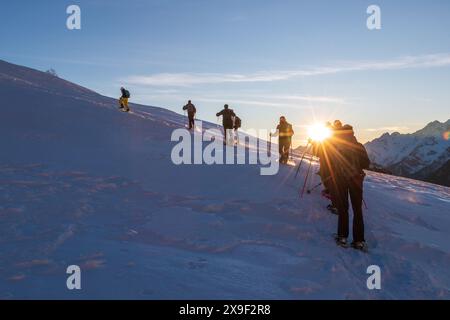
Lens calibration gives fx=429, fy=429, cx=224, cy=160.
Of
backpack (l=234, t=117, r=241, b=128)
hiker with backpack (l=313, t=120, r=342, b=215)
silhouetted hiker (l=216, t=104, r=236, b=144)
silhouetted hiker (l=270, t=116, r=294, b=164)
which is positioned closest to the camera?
hiker with backpack (l=313, t=120, r=342, b=215)

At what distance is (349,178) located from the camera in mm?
9273

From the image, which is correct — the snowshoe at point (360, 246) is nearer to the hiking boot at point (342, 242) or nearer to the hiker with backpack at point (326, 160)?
the hiking boot at point (342, 242)

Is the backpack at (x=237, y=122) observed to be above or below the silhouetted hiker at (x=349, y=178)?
Result: above

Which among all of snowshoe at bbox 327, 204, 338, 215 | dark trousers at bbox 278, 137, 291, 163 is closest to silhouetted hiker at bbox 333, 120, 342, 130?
snowshoe at bbox 327, 204, 338, 215

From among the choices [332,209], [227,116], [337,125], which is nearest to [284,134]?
[227,116]

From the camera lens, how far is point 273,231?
9945 millimetres

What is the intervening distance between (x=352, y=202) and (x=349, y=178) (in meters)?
0.53

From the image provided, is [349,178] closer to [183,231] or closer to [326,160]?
[326,160]

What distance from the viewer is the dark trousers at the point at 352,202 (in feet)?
30.3

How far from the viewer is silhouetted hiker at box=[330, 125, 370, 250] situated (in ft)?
30.3

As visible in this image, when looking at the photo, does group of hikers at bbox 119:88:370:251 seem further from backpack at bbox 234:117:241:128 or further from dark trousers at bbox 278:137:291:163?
backpack at bbox 234:117:241:128

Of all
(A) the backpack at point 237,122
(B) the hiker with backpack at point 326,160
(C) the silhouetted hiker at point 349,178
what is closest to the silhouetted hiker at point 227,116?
(A) the backpack at point 237,122

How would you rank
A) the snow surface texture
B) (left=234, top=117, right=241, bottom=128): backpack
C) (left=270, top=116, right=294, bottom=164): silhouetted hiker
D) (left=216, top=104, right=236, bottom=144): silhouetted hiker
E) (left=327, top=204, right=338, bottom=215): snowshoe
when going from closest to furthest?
1. the snow surface texture
2. (left=327, top=204, right=338, bottom=215): snowshoe
3. (left=270, top=116, right=294, bottom=164): silhouetted hiker
4. (left=216, top=104, right=236, bottom=144): silhouetted hiker
5. (left=234, top=117, right=241, bottom=128): backpack
